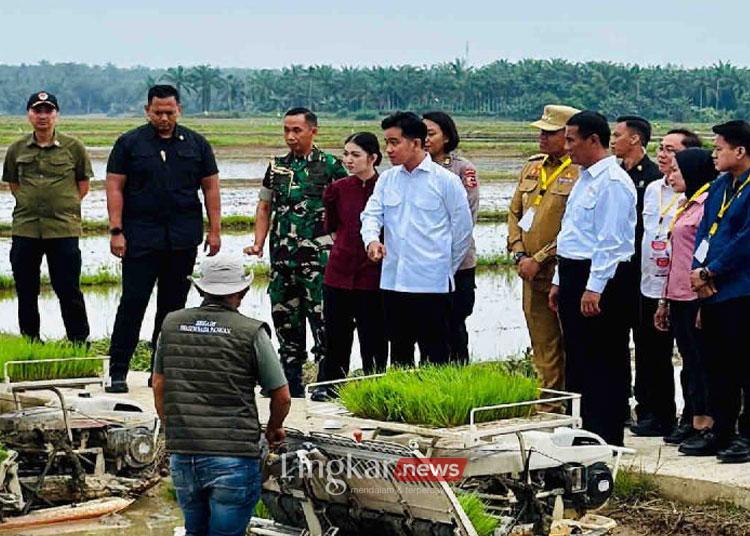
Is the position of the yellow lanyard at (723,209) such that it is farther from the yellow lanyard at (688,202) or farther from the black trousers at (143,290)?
the black trousers at (143,290)

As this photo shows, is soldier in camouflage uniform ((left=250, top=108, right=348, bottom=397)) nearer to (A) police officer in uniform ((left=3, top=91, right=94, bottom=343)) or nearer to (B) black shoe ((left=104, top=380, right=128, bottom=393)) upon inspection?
(B) black shoe ((left=104, top=380, right=128, bottom=393))

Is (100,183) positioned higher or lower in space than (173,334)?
lower

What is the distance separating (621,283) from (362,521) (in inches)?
90.1

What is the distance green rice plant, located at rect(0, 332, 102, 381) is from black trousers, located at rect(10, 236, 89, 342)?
2256 millimetres

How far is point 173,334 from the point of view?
558 centimetres

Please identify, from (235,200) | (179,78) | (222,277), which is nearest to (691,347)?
(222,277)

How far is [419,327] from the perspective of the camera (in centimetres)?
819

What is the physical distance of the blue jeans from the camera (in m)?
5.50

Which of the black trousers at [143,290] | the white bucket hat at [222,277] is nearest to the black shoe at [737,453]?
the white bucket hat at [222,277]

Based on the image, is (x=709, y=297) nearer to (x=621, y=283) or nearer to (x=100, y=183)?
(x=621, y=283)

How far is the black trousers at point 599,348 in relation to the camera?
25.7 ft

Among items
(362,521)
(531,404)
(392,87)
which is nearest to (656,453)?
(531,404)

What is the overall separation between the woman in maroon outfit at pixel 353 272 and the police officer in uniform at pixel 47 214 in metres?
2.18

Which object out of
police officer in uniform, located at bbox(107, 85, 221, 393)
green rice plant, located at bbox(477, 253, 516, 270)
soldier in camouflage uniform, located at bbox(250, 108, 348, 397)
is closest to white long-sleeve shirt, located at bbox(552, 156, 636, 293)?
soldier in camouflage uniform, located at bbox(250, 108, 348, 397)
